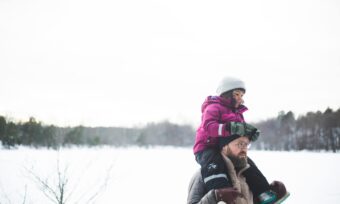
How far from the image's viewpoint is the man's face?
5.21 ft

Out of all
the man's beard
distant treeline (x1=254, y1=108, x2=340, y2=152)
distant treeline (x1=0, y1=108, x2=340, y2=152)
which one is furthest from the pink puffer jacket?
distant treeline (x1=254, y1=108, x2=340, y2=152)

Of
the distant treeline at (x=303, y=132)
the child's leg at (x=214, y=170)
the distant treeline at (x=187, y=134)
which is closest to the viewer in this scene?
the child's leg at (x=214, y=170)

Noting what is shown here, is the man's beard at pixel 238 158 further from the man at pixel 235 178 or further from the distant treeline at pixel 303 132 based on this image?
the distant treeline at pixel 303 132

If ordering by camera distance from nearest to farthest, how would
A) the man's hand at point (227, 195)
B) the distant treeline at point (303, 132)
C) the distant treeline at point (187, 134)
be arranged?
the man's hand at point (227, 195), the distant treeline at point (187, 134), the distant treeline at point (303, 132)

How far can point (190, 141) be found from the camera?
343 feet

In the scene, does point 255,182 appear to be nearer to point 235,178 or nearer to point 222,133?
point 235,178

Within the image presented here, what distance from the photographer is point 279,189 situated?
1.73m

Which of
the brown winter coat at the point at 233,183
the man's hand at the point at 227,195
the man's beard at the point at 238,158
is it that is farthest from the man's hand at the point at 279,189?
the man's hand at the point at 227,195

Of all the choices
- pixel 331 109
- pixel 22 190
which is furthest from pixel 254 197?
pixel 331 109

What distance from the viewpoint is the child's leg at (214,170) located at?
4.89 feet

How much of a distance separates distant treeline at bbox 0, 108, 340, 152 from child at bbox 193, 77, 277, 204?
27.1 m

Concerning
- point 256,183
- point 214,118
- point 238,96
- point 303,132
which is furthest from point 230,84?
point 303,132

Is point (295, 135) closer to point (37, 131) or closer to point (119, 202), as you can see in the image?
point (37, 131)

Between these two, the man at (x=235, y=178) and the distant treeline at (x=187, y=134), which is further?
the distant treeline at (x=187, y=134)
